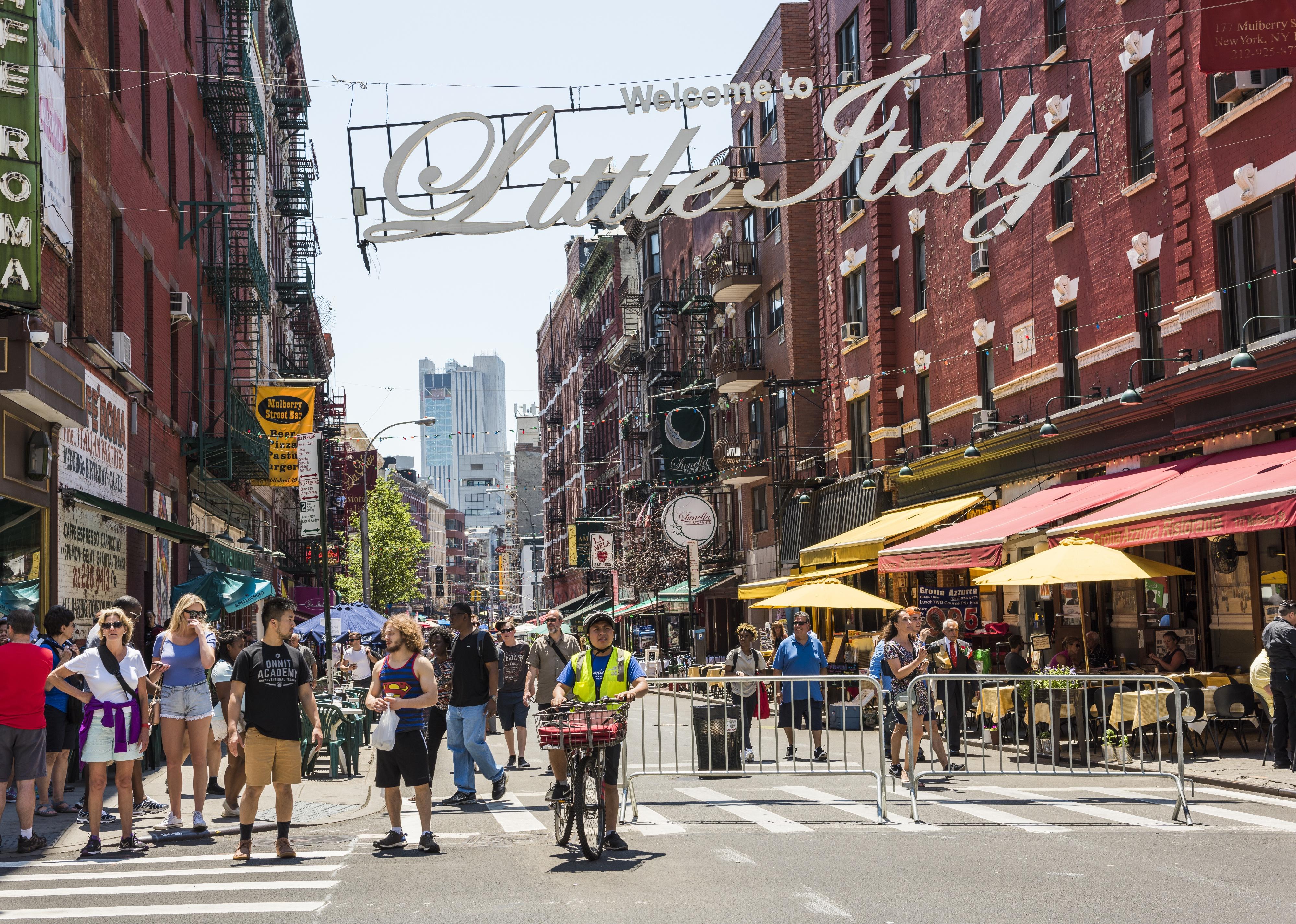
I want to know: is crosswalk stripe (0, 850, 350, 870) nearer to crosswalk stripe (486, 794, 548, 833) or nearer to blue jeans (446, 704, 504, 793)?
crosswalk stripe (486, 794, 548, 833)

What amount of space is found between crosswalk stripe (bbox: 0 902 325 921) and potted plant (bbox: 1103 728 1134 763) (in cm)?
823

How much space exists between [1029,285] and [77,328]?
16.1 metres

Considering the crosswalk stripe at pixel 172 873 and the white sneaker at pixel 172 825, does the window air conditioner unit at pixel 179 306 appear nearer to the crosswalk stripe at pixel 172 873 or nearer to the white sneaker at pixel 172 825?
the white sneaker at pixel 172 825

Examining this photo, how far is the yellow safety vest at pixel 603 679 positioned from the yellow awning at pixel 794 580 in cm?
1850

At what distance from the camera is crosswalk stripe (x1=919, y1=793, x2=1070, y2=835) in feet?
37.9

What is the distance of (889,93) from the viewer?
1325 inches

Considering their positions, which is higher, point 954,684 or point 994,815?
point 954,684

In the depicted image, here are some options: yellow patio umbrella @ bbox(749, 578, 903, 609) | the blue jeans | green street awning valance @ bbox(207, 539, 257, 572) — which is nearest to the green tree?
green street awning valance @ bbox(207, 539, 257, 572)

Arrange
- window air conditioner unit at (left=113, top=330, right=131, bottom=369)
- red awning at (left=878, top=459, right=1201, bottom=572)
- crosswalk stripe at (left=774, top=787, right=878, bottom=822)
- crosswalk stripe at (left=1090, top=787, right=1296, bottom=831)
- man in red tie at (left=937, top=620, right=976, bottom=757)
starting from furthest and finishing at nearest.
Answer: red awning at (left=878, top=459, right=1201, bottom=572) → window air conditioner unit at (left=113, top=330, right=131, bottom=369) → man in red tie at (left=937, top=620, right=976, bottom=757) → crosswalk stripe at (left=774, top=787, right=878, bottom=822) → crosswalk stripe at (left=1090, top=787, right=1296, bottom=831)

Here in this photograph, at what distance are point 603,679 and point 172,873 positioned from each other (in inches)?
131

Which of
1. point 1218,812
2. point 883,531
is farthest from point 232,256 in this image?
point 1218,812

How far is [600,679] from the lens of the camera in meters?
11.1

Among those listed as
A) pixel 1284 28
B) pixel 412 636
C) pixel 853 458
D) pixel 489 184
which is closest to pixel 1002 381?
pixel 853 458

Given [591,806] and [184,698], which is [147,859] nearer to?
[184,698]
